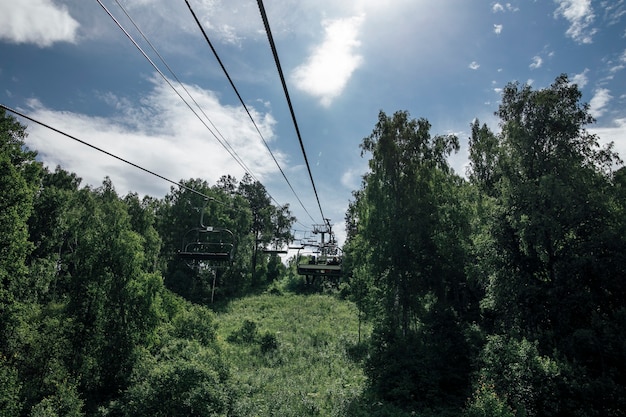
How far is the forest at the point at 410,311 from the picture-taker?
14.6 meters

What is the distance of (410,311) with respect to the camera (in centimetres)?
2541

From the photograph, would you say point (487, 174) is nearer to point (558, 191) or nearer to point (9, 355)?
point (558, 191)

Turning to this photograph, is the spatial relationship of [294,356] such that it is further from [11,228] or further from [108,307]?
[11,228]

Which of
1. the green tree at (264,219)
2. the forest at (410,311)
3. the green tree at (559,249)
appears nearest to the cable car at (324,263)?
the forest at (410,311)

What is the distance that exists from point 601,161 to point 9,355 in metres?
30.8

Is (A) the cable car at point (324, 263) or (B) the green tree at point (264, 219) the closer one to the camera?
(A) the cable car at point (324, 263)

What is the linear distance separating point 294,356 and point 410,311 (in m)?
8.93

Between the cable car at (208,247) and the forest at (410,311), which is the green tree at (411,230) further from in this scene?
the cable car at (208,247)

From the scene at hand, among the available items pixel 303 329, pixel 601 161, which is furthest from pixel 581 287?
pixel 303 329

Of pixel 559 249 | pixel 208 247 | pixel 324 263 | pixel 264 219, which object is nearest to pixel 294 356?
pixel 324 263

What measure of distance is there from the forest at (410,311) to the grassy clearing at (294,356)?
0.17 meters

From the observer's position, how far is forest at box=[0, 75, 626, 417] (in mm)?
14562

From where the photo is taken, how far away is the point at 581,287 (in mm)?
15742

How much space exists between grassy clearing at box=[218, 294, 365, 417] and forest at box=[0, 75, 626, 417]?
0.17 meters
